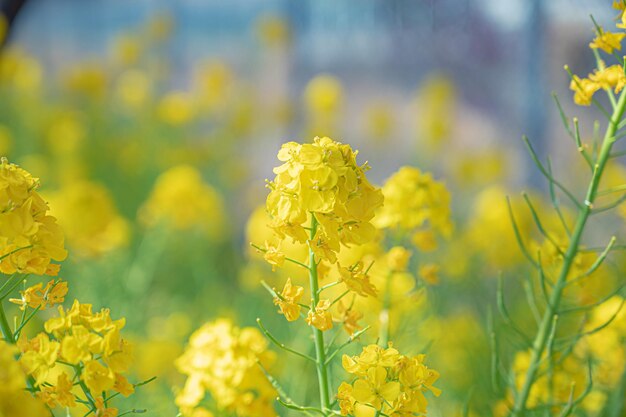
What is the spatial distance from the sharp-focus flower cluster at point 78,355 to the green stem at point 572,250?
0.62 meters

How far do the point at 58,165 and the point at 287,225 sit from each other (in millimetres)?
3091

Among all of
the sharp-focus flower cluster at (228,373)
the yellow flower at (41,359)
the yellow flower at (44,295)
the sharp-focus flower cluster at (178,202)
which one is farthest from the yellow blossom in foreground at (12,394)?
the sharp-focus flower cluster at (178,202)

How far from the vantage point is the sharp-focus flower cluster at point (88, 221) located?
86.5 inches

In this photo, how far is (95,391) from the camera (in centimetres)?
81

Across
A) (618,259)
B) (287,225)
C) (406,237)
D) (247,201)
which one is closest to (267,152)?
(247,201)

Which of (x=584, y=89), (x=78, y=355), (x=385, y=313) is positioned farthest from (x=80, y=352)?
(x=584, y=89)

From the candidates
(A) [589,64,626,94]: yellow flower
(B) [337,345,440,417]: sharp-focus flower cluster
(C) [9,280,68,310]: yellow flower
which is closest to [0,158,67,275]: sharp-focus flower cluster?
(C) [9,280,68,310]: yellow flower

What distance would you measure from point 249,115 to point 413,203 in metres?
2.97

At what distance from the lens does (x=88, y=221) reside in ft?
7.32

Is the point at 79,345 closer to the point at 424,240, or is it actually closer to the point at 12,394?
the point at 12,394

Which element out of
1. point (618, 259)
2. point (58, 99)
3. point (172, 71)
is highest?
point (172, 71)

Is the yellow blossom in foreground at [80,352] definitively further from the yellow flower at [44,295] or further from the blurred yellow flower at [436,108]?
the blurred yellow flower at [436,108]

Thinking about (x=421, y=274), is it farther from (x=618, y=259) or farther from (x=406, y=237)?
(x=618, y=259)

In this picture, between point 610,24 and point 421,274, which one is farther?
point 610,24
